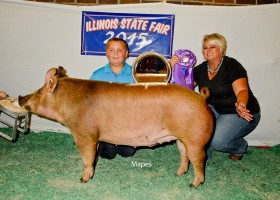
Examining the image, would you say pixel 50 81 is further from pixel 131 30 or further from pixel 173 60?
pixel 131 30

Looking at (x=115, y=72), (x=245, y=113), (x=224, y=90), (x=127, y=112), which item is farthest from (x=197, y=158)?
(x=115, y=72)

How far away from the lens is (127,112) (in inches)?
121

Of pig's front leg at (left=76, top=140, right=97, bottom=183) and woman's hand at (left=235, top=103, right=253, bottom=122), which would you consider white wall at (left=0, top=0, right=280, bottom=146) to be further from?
pig's front leg at (left=76, top=140, right=97, bottom=183)

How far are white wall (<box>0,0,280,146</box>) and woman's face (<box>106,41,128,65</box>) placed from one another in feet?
4.09

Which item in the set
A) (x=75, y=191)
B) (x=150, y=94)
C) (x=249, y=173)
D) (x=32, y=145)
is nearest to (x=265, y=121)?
(x=249, y=173)

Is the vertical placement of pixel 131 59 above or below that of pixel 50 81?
above

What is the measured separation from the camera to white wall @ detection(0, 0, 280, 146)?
4.84m

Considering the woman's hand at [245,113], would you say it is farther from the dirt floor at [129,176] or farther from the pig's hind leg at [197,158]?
the dirt floor at [129,176]

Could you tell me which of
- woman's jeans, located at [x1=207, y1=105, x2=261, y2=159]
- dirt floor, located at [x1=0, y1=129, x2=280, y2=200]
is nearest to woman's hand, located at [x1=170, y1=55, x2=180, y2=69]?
woman's jeans, located at [x1=207, y1=105, x2=261, y2=159]

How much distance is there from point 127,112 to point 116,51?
1109 mm

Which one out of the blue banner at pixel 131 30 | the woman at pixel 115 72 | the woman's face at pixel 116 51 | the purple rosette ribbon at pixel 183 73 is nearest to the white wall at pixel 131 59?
the blue banner at pixel 131 30

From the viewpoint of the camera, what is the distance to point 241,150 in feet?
13.8

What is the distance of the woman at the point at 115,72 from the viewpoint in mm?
3842

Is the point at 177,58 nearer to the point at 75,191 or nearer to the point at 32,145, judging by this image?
the point at 75,191
